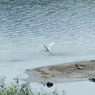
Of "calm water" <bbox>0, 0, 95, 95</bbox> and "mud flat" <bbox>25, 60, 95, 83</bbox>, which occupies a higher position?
"calm water" <bbox>0, 0, 95, 95</bbox>

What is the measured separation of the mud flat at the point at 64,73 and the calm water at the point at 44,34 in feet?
3.57

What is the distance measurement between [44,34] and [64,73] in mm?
14024

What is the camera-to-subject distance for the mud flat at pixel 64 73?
38719 millimetres

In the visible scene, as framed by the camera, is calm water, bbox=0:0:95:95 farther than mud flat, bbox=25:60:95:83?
Yes

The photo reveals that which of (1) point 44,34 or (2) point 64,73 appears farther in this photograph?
(1) point 44,34

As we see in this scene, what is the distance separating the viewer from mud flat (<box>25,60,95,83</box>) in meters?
38.7

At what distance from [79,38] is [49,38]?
305cm

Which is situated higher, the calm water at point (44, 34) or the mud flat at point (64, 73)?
the calm water at point (44, 34)

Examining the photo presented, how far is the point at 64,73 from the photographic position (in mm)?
40188

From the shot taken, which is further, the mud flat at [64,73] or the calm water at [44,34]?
the calm water at [44,34]

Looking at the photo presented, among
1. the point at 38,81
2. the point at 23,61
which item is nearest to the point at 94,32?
the point at 23,61

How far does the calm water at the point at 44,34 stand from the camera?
43281 millimetres

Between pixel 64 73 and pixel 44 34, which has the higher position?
pixel 44 34

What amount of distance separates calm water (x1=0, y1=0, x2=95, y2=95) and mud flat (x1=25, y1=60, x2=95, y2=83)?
109cm
